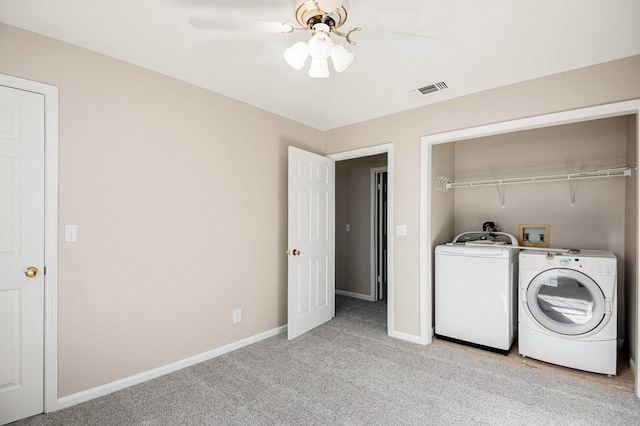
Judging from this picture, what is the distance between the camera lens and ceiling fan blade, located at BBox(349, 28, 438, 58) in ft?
4.62

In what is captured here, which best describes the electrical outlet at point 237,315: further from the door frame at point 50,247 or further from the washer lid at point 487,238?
the washer lid at point 487,238

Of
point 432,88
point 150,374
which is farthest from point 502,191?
point 150,374

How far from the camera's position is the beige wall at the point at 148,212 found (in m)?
2.07

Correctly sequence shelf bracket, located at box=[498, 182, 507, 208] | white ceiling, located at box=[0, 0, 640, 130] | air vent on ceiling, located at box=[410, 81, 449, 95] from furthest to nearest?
shelf bracket, located at box=[498, 182, 507, 208] → air vent on ceiling, located at box=[410, 81, 449, 95] → white ceiling, located at box=[0, 0, 640, 130]

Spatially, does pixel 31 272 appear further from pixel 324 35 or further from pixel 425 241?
pixel 425 241

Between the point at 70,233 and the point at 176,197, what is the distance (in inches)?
29.1

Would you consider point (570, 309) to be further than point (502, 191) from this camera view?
No

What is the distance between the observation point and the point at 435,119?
3049mm

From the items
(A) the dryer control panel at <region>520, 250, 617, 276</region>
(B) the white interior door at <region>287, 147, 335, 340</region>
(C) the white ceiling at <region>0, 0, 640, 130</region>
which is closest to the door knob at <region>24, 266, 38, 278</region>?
(C) the white ceiling at <region>0, 0, 640, 130</region>

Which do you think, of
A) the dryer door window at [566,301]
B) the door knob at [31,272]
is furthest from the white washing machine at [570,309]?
the door knob at [31,272]

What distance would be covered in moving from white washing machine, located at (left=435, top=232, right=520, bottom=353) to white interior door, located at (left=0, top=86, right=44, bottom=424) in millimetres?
3227

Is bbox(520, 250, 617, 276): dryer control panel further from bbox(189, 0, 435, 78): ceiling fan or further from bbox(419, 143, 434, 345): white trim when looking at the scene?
bbox(189, 0, 435, 78): ceiling fan

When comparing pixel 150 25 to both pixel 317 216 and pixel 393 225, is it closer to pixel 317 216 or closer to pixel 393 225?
pixel 317 216

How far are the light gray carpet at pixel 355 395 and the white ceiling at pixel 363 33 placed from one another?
218 cm
